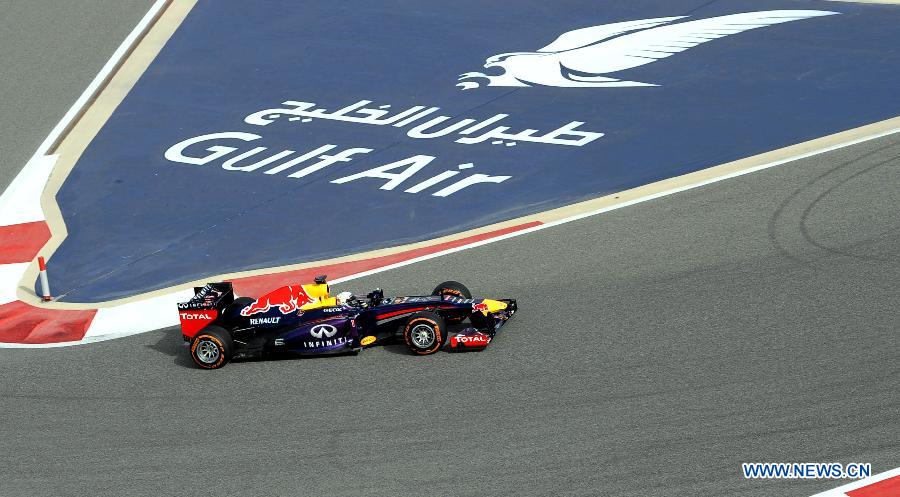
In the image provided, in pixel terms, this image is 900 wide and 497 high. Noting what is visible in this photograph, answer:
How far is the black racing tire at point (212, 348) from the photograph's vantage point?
14.2m

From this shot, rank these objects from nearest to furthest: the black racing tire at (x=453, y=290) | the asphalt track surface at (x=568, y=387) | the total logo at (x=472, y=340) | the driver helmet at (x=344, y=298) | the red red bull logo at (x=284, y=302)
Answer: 1. the asphalt track surface at (x=568, y=387)
2. the total logo at (x=472, y=340)
3. the red red bull logo at (x=284, y=302)
4. the driver helmet at (x=344, y=298)
5. the black racing tire at (x=453, y=290)

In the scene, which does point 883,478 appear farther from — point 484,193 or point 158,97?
point 158,97

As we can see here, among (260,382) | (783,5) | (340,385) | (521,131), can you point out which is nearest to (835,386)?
(340,385)

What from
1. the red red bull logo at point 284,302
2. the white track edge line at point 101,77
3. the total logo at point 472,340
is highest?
the white track edge line at point 101,77

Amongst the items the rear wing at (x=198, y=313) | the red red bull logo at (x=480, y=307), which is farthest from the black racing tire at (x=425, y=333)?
the rear wing at (x=198, y=313)

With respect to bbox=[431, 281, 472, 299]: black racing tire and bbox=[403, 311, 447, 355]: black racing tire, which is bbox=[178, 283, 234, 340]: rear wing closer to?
bbox=[403, 311, 447, 355]: black racing tire

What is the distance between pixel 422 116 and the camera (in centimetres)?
2184

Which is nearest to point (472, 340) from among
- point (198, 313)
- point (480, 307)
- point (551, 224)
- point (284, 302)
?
point (480, 307)

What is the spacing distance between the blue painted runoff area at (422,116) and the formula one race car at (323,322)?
294cm

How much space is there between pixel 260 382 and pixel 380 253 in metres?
4.09

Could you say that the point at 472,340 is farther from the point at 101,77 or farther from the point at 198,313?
the point at 101,77

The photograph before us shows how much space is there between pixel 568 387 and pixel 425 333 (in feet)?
6.27

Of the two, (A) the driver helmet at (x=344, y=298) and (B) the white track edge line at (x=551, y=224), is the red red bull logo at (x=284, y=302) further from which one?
(B) the white track edge line at (x=551, y=224)

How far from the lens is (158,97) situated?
23781mm
